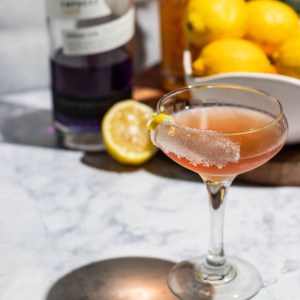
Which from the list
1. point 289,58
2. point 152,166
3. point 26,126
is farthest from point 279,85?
point 26,126

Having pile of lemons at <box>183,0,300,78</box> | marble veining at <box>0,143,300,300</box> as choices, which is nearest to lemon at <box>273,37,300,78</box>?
pile of lemons at <box>183,0,300,78</box>

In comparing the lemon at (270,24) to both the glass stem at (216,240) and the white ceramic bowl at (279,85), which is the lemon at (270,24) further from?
the glass stem at (216,240)

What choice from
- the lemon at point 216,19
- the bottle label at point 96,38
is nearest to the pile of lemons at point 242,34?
the lemon at point 216,19

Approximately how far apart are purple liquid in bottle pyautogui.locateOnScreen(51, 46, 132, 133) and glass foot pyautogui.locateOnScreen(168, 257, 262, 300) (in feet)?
1.32

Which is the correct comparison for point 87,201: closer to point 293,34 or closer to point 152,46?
point 293,34

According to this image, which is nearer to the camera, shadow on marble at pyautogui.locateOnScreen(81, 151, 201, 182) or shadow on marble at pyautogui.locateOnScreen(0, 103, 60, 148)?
shadow on marble at pyautogui.locateOnScreen(81, 151, 201, 182)

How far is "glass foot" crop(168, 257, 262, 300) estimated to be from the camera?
0.85 meters

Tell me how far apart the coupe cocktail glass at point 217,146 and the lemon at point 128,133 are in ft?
0.90

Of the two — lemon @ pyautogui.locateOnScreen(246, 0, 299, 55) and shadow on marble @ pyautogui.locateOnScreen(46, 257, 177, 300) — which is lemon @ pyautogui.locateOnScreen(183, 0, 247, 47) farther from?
shadow on marble @ pyautogui.locateOnScreen(46, 257, 177, 300)

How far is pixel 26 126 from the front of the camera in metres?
1.33

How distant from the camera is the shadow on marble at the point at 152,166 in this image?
1131mm

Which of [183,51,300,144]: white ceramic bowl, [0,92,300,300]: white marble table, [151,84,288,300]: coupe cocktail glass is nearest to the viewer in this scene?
[151,84,288,300]: coupe cocktail glass

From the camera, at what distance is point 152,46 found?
5.08 ft

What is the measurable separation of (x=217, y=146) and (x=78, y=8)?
0.48 m
